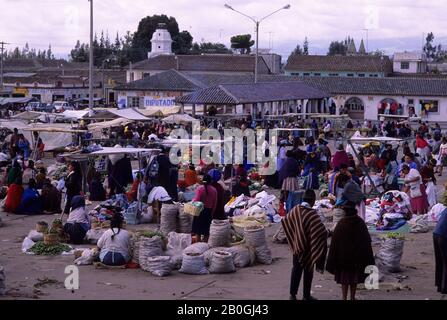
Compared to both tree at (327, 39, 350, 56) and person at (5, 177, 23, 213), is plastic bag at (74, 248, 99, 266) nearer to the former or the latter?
person at (5, 177, 23, 213)

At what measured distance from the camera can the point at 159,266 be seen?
1219cm

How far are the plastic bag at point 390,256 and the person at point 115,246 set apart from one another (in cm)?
374

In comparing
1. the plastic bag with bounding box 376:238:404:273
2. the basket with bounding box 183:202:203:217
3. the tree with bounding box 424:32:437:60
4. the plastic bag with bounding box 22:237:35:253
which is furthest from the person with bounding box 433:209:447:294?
the tree with bounding box 424:32:437:60

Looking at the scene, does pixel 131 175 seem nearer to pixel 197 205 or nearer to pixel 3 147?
pixel 197 205

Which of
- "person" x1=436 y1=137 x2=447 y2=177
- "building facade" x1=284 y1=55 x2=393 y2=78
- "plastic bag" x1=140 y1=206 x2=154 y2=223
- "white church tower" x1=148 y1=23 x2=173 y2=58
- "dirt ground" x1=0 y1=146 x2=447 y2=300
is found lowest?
"dirt ground" x1=0 y1=146 x2=447 y2=300

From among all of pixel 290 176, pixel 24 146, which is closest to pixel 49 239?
pixel 290 176

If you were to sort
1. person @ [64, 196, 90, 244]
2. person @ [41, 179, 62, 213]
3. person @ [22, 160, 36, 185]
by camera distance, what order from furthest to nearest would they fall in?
person @ [22, 160, 36, 185], person @ [41, 179, 62, 213], person @ [64, 196, 90, 244]

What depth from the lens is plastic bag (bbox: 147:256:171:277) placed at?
12156 mm

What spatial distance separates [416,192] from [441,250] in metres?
7.39

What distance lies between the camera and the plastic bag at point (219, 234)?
1334 cm

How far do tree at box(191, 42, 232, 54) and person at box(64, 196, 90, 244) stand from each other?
10198 cm

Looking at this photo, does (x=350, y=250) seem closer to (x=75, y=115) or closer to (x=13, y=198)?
(x=13, y=198)
